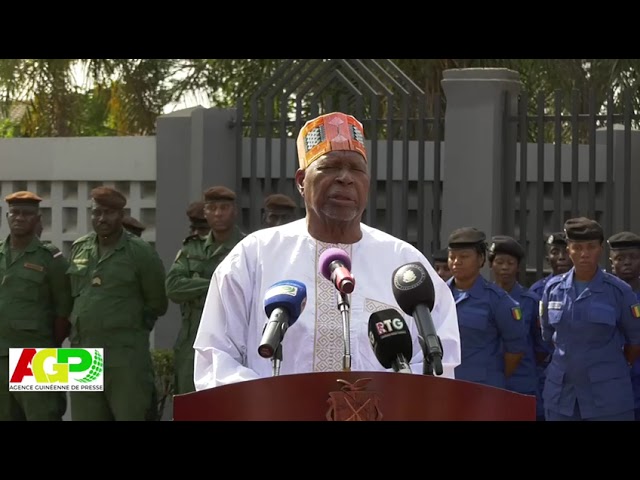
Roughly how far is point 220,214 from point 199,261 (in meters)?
0.33

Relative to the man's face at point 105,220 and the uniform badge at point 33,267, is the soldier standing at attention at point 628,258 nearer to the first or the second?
the man's face at point 105,220

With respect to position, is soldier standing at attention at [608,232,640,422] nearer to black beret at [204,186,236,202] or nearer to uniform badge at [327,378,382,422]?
black beret at [204,186,236,202]

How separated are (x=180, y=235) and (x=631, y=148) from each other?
3393 mm

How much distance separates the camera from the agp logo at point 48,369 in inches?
362

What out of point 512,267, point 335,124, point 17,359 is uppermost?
point 335,124

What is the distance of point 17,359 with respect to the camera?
9.31 meters

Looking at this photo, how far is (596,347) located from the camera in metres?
7.87

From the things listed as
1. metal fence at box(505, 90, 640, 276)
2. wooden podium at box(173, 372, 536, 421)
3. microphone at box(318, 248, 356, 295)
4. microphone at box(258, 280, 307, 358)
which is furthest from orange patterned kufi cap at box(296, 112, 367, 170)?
metal fence at box(505, 90, 640, 276)

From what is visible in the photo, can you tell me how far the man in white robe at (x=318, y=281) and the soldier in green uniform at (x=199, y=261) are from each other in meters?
4.41

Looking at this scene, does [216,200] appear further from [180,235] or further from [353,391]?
[353,391]

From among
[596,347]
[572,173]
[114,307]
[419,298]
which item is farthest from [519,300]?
[419,298]

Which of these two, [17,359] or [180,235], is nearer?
[17,359]

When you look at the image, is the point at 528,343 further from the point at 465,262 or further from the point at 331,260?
the point at 331,260
